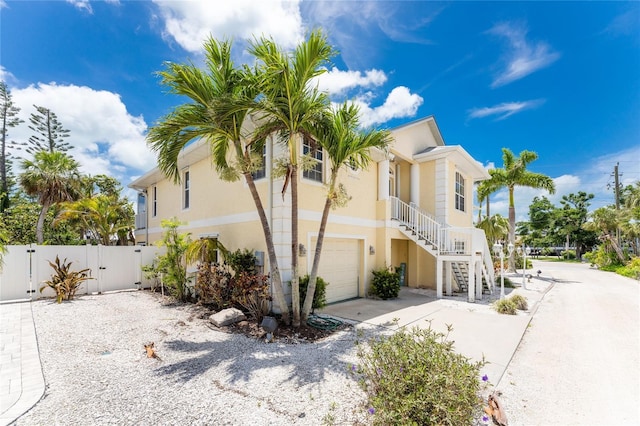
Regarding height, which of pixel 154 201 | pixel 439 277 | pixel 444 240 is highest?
pixel 154 201

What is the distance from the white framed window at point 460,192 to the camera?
15745 mm

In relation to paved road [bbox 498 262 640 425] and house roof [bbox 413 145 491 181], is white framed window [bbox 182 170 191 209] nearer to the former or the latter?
house roof [bbox 413 145 491 181]

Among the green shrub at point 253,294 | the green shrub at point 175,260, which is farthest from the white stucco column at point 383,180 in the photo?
the green shrub at point 175,260

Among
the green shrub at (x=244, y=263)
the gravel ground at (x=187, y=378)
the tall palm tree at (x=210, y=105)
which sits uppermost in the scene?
the tall palm tree at (x=210, y=105)

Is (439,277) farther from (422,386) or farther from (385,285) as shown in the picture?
(422,386)

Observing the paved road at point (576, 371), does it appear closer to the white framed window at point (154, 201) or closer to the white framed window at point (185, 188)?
the white framed window at point (185, 188)

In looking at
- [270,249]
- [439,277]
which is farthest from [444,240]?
[270,249]

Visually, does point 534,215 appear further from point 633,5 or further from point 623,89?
point 633,5

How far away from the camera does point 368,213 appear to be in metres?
11.8

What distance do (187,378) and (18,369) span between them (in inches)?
115

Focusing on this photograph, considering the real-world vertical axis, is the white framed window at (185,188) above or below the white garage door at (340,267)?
above

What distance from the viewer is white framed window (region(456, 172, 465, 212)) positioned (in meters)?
15.7

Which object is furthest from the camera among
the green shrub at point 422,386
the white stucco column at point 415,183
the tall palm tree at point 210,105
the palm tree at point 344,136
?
the white stucco column at point 415,183

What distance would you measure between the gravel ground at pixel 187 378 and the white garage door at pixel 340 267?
9.81 ft
